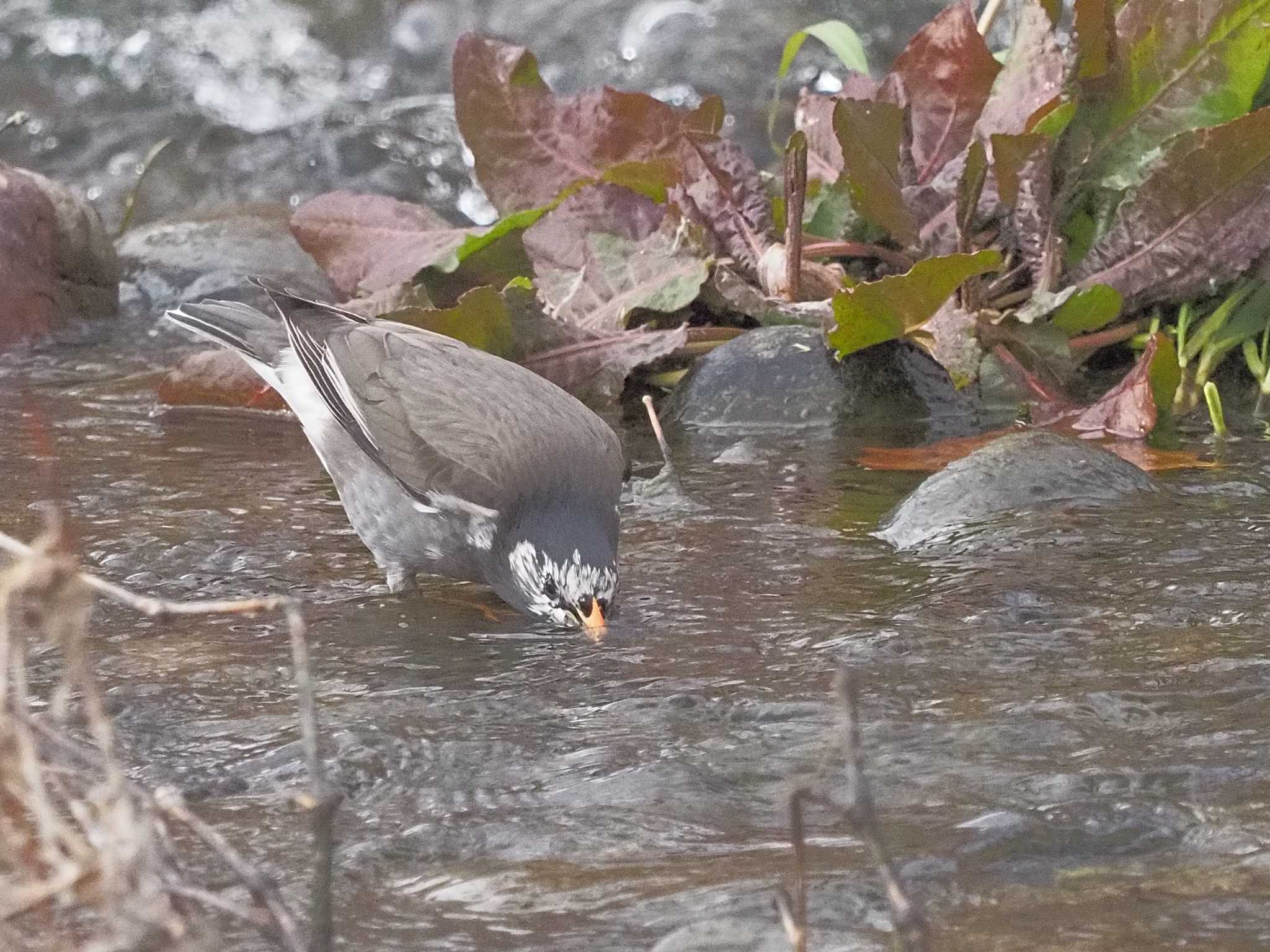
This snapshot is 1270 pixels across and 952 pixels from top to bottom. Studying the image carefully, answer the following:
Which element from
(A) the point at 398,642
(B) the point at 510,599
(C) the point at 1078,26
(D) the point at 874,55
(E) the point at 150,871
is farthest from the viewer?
(D) the point at 874,55

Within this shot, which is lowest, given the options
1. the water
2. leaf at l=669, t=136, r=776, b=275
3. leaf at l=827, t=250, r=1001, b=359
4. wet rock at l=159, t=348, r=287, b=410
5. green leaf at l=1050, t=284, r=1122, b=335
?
the water

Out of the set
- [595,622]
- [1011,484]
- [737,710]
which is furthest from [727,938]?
[1011,484]

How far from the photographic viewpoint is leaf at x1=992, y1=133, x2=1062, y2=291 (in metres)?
5.74

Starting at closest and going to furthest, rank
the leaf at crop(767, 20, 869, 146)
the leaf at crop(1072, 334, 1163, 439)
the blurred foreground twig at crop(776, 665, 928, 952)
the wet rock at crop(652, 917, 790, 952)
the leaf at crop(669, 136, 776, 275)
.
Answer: the blurred foreground twig at crop(776, 665, 928, 952), the wet rock at crop(652, 917, 790, 952), the leaf at crop(1072, 334, 1163, 439), the leaf at crop(669, 136, 776, 275), the leaf at crop(767, 20, 869, 146)

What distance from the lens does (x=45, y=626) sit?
6.16ft

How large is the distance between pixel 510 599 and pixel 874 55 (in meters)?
7.87

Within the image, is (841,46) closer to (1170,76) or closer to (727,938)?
(1170,76)

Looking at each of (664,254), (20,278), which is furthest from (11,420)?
(664,254)

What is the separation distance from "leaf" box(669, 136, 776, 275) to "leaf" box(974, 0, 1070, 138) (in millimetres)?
787

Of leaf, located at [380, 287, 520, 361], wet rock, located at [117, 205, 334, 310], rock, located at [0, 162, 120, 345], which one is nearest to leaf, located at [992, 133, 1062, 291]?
leaf, located at [380, 287, 520, 361]

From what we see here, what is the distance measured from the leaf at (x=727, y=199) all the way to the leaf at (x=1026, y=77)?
79 cm

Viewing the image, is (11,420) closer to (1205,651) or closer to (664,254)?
(664,254)

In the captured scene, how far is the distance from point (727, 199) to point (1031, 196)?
102cm

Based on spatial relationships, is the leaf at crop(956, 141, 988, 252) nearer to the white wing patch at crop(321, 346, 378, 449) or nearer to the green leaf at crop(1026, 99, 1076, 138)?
the green leaf at crop(1026, 99, 1076, 138)
